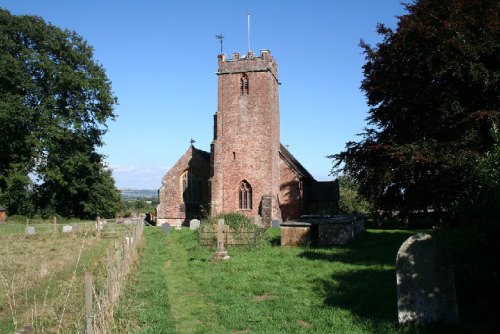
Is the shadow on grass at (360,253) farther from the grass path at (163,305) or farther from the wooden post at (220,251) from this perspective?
the grass path at (163,305)

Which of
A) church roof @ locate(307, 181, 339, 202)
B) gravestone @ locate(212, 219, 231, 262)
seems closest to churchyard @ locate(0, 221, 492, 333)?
gravestone @ locate(212, 219, 231, 262)

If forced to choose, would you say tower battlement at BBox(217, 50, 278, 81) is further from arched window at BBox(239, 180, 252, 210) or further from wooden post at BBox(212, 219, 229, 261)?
wooden post at BBox(212, 219, 229, 261)

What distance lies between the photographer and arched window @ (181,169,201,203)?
37.4m

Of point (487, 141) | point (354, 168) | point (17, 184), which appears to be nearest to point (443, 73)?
point (487, 141)

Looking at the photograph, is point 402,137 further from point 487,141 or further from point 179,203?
point 179,203

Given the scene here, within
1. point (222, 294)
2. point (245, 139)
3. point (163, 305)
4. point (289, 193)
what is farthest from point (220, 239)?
point (289, 193)

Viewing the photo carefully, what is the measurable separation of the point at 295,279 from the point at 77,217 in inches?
1345

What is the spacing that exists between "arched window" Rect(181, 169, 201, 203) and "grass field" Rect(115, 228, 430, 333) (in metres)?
21.5

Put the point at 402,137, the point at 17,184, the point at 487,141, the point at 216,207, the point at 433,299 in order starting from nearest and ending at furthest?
1. the point at 433,299
2. the point at 487,141
3. the point at 402,137
4. the point at 216,207
5. the point at 17,184

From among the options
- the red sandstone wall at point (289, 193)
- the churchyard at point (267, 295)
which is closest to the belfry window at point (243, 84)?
the red sandstone wall at point (289, 193)

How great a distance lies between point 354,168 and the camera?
58.4 ft

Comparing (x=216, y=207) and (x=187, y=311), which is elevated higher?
(x=216, y=207)

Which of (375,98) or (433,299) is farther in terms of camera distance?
(375,98)

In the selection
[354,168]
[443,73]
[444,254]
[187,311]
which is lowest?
[187,311]
